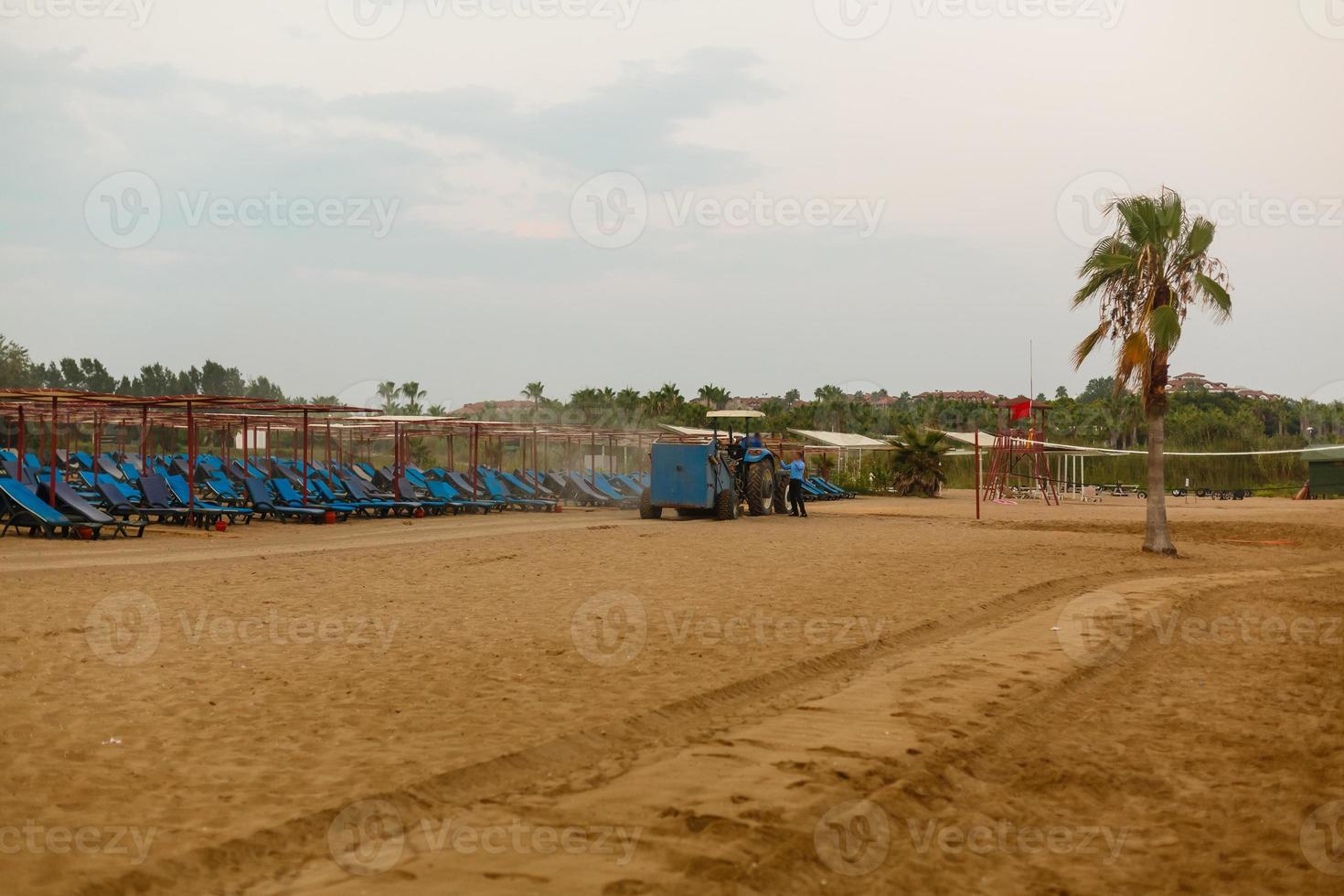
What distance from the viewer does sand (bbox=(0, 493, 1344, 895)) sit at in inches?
168

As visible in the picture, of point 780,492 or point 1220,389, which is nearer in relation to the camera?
point 780,492

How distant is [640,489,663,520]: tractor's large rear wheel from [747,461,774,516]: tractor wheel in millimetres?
2248

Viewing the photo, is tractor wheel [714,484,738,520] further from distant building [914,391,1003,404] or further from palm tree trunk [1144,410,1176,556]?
distant building [914,391,1003,404]

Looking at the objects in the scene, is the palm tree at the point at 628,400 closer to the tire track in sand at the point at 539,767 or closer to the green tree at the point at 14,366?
the green tree at the point at 14,366

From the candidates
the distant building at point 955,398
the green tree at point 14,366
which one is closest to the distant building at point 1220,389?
the distant building at point 955,398

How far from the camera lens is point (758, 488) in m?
26.0

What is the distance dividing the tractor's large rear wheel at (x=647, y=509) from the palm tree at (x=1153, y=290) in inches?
382

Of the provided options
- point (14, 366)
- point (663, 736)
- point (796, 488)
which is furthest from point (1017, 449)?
point (14, 366)

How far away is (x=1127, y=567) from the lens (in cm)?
1515

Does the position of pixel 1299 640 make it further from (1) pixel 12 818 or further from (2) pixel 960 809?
(1) pixel 12 818

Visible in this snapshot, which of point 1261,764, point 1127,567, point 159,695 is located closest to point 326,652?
point 159,695

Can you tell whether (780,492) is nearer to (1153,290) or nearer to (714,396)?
(1153,290)

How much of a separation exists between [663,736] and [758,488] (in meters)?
20.2

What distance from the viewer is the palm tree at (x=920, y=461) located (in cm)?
4141
